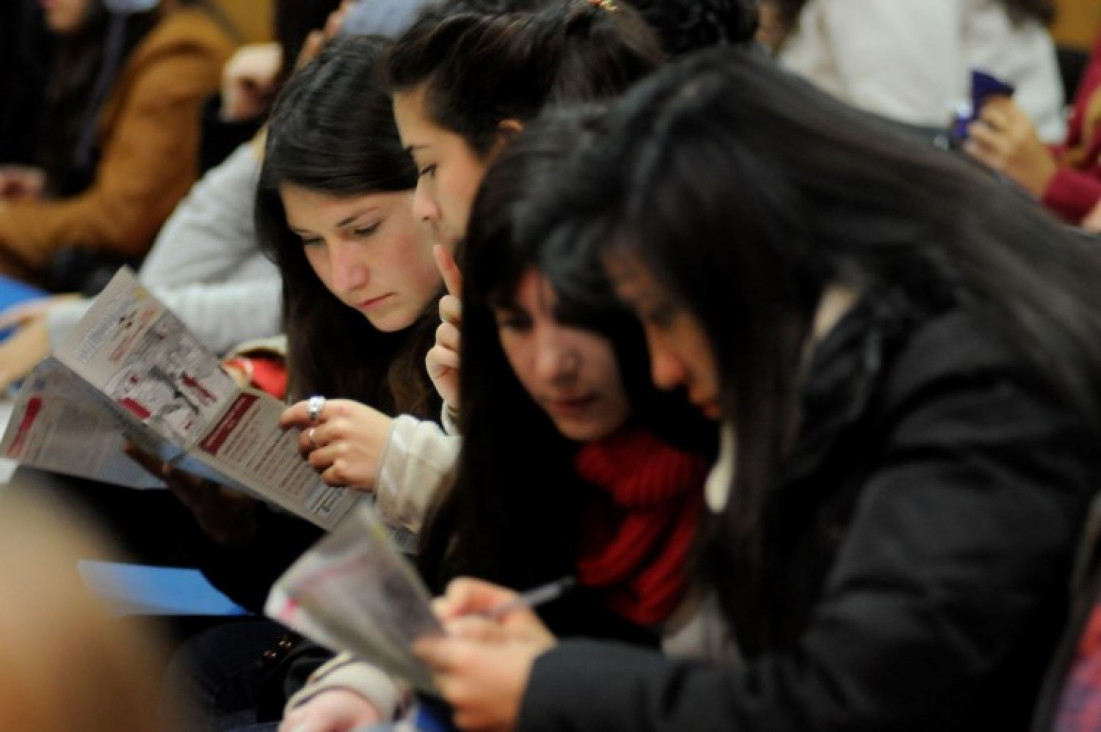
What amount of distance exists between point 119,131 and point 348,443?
246cm

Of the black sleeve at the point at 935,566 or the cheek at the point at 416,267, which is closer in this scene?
the black sleeve at the point at 935,566

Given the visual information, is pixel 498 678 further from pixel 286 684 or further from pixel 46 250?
pixel 46 250

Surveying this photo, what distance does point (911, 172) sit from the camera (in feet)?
4.00

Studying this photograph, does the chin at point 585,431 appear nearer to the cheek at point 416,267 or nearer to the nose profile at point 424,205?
the nose profile at point 424,205

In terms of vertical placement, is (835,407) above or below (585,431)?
above

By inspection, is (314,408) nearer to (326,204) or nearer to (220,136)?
(326,204)

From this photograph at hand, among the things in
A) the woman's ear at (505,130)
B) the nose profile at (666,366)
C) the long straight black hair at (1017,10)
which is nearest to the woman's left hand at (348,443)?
the woman's ear at (505,130)

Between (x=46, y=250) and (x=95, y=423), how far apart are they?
2.01 meters

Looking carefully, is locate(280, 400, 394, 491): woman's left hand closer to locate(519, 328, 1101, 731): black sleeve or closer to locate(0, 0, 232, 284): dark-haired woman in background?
locate(519, 328, 1101, 731): black sleeve

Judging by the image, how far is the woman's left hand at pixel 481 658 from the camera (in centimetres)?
123

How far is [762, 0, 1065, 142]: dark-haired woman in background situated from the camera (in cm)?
308

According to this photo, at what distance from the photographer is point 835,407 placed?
1171mm

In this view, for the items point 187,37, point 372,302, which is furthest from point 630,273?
point 187,37

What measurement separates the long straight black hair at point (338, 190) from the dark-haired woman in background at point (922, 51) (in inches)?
50.1
